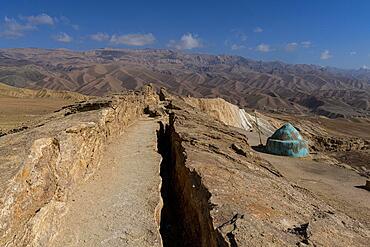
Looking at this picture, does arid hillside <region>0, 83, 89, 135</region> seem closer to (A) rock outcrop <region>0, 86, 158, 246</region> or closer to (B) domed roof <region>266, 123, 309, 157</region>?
(B) domed roof <region>266, 123, 309, 157</region>

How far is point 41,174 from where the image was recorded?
7.26 metres

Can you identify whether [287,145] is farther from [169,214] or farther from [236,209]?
[236,209]

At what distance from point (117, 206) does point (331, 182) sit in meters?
14.6

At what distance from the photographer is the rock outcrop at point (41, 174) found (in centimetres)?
605

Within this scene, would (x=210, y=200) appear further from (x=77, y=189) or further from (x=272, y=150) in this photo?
(x=272, y=150)

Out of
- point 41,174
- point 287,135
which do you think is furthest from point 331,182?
point 41,174

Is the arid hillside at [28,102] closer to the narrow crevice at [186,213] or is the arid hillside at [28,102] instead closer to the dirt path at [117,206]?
the dirt path at [117,206]

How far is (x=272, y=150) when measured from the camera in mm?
26938

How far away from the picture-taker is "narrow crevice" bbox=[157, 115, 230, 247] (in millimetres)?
7223

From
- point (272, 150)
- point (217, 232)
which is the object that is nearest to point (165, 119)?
point (272, 150)

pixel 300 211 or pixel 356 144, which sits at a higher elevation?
pixel 300 211

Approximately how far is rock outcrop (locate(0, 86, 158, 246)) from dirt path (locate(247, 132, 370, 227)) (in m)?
8.91

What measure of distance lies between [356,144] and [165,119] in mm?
23180

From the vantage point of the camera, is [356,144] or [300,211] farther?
[356,144]
